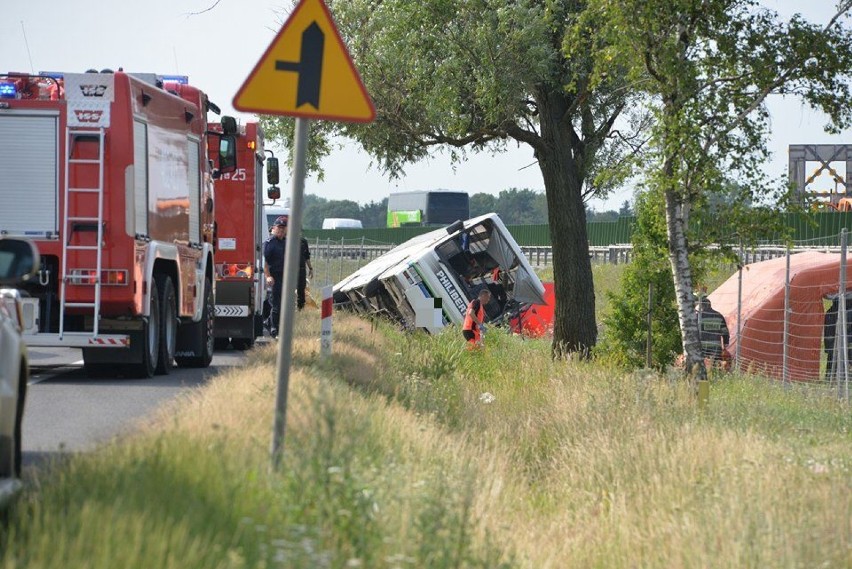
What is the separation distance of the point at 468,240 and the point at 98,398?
54.9 feet

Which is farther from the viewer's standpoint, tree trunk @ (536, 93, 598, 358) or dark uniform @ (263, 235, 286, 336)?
tree trunk @ (536, 93, 598, 358)

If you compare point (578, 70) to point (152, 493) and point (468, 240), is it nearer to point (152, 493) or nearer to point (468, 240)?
point (468, 240)

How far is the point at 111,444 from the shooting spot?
7.81 m

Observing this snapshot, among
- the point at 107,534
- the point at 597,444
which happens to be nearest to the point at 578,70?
the point at 597,444

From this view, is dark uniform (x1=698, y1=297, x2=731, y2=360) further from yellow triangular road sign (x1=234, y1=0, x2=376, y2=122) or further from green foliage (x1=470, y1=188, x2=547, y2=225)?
green foliage (x1=470, y1=188, x2=547, y2=225)

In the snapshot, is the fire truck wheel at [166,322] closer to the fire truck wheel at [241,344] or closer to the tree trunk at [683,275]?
the tree trunk at [683,275]

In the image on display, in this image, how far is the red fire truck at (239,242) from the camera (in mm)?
23484

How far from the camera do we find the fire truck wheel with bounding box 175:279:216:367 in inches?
755

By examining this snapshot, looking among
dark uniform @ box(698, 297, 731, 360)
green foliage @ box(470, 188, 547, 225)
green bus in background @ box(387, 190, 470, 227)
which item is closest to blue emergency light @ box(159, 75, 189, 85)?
dark uniform @ box(698, 297, 731, 360)

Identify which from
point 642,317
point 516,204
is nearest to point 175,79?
point 642,317

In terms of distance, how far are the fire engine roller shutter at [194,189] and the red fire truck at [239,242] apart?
15.0ft

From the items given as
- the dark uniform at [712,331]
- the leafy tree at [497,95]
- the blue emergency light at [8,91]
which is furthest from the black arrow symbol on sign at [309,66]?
the dark uniform at [712,331]

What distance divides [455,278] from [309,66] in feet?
70.4

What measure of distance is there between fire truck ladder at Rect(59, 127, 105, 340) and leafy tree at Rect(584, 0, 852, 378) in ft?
19.3
